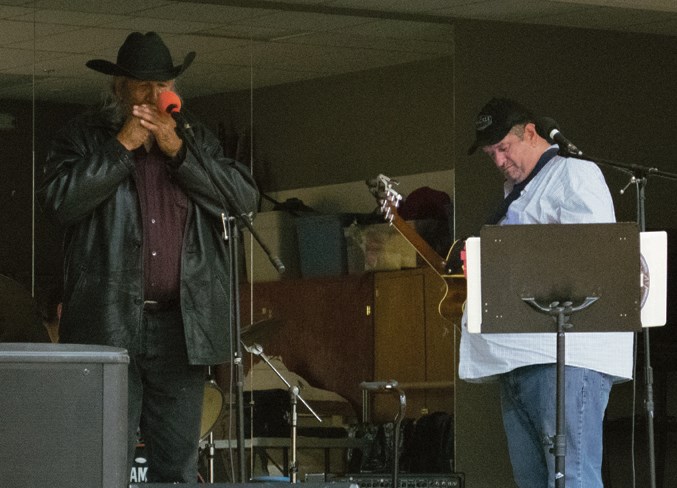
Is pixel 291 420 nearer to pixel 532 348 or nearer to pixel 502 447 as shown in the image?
pixel 502 447

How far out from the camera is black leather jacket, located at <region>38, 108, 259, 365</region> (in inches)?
167

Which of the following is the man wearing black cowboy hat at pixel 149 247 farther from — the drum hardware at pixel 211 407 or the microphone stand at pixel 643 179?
the drum hardware at pixel 211 407

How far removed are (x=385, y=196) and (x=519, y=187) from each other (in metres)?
1.45

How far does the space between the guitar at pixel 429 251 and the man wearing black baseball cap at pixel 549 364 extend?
3.64ft

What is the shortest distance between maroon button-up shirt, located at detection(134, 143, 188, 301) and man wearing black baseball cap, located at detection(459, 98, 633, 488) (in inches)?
35.7

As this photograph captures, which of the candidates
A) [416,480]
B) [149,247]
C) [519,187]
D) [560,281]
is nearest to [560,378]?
[560,281]

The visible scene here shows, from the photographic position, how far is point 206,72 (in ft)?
24.1

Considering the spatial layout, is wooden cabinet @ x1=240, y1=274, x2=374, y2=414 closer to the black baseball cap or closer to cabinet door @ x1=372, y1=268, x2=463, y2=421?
cabinet door @ x1=372, y1=268, x2=463, y2=421

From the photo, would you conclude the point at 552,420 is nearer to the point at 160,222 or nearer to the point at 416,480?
the point at 160,222

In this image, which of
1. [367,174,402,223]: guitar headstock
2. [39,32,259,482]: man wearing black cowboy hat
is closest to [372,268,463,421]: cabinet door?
[367,174,402,223]: guitar headstock

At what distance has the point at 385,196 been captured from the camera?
620 centimetres

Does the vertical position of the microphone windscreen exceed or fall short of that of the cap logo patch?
it falls short

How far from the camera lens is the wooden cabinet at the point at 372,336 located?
7.49 m

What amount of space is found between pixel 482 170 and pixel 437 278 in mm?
613
